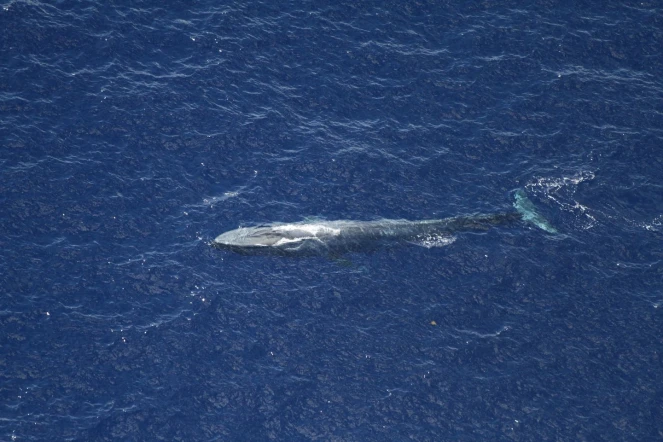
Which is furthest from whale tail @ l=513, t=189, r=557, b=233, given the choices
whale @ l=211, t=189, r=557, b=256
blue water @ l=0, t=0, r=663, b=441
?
blue water @ l=0, t=0, r=663, b=441

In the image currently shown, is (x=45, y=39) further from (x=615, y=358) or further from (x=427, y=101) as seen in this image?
(x=615, y=358)

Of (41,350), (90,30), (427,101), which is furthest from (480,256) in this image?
(90,30)

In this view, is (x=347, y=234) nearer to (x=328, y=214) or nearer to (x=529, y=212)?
(x=328, y=214)

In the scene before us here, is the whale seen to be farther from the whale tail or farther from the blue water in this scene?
the blue water

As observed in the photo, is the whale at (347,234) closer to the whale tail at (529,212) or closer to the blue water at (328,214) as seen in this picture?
the whale tail at (529,212)

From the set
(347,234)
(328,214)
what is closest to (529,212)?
(347,234)

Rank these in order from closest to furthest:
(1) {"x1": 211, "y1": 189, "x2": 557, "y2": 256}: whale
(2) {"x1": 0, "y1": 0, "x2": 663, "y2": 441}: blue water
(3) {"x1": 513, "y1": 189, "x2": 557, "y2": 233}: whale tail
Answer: (2) {"x1": 0, "y1": 0, "x2": 663, "y2": 441}: blue water, (1) {"x1": 211, "y1": 189, "x2": 557, "y2": 256}: whale, (3) {"x1": 513, "y1": 189, "x2": 557, "y2": 233}: whale tail
